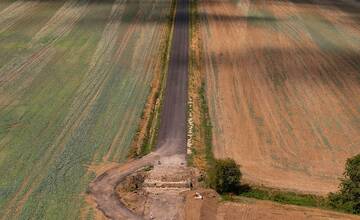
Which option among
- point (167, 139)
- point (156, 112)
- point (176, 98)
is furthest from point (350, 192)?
point (176, 98)

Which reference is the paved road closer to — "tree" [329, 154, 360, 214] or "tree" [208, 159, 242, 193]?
"tree" [208, 159, 242, 193]

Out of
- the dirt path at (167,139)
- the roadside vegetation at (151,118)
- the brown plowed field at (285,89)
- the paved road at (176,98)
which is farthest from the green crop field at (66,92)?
the brown plowed field at (285,89)

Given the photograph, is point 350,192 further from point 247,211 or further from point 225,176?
point 225,176

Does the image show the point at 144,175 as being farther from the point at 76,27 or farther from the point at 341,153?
the point at 76,27

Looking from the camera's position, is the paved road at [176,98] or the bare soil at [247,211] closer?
the bare soil at [247,211]

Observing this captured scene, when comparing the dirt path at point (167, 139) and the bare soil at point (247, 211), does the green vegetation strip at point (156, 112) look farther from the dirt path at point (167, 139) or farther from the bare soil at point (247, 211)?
the bare soil at point (247, 211)
